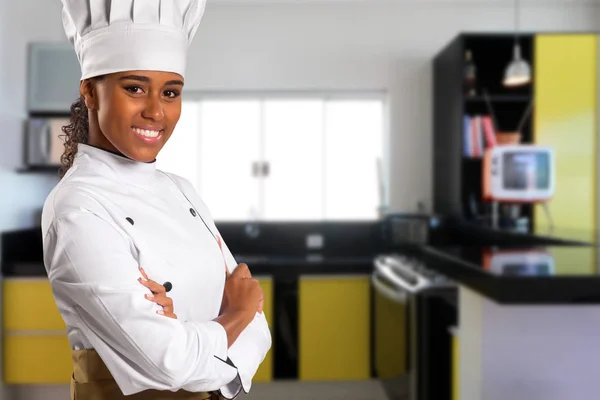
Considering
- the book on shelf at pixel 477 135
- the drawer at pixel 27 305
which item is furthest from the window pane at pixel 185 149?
the book on shelf at pixel 477 135

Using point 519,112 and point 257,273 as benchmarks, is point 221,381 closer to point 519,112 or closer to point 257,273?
point 257,273

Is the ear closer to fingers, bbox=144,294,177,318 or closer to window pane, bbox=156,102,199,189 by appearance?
fingers, bbox=144,294,177,318

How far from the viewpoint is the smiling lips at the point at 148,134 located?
80cm

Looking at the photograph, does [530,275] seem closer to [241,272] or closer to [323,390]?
[241,272]

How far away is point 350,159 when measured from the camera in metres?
3.92

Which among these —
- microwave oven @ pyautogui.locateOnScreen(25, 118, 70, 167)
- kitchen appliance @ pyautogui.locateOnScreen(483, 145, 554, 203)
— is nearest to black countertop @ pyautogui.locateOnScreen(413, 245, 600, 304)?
kitchen appliance @ pyautogui.locateOnScreen(483, 145, 554, 203)

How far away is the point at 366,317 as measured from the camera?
335 centimetres

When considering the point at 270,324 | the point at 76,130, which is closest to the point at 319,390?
the point at 270,324

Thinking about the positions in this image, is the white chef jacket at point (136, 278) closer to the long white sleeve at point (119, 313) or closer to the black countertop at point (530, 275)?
the long white sleeve at point (119, 313)

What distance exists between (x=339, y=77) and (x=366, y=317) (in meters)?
1.72

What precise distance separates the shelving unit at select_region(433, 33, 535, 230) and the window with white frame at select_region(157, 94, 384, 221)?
452 millimetres

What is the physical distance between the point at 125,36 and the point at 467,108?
3.25 metres

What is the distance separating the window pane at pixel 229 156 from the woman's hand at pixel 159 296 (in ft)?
10.3

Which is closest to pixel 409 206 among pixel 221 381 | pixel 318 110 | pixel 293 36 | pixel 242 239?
pixel 318 110
